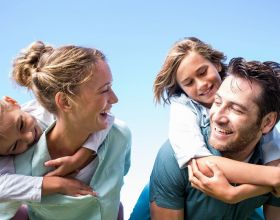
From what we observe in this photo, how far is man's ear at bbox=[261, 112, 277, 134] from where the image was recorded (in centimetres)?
315

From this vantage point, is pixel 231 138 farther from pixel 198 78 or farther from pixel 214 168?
pixel 198 78

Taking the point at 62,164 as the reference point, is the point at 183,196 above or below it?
below

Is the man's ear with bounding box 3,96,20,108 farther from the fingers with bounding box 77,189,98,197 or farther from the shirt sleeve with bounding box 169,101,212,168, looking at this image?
the shirt sleeve with bounding box 169,101,212,168

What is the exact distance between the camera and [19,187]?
2.93m

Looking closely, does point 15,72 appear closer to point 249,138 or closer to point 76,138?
point 76,138

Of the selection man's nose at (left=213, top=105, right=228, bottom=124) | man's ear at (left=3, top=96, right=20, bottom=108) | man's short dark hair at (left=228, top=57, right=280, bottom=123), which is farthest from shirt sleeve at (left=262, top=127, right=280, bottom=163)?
man's ear at (left=3, top=96, right=20, bottom=108)

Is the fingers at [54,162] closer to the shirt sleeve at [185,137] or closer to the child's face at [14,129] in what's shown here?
the child's face at [14,129]

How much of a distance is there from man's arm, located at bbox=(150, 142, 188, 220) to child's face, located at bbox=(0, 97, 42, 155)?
930 millimetres

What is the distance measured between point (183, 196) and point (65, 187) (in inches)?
33.8

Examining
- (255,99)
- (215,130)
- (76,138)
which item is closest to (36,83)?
(76,138)

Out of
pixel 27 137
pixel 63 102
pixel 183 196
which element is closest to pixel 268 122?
pixel 183 196

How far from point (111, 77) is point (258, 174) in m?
1.19

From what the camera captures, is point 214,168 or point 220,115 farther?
point 220,115

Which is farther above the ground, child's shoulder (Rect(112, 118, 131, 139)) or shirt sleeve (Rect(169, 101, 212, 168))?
shirt sleeve (Rect(169, 101, 212, 168))
